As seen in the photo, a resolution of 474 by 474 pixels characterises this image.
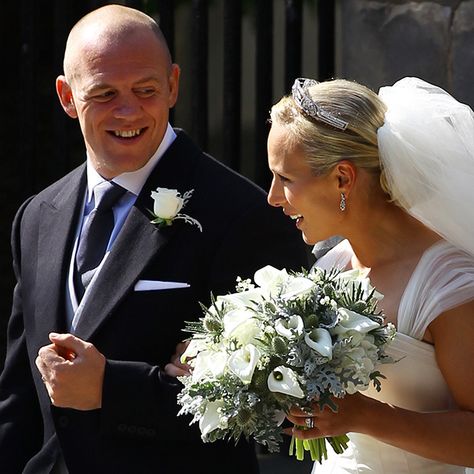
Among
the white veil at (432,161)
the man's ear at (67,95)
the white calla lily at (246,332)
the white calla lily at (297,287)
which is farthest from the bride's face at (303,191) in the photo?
the man's ear at (67,95)

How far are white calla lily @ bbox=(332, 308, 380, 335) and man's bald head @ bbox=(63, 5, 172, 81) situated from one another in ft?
3.86

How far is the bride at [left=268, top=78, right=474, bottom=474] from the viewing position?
317cm

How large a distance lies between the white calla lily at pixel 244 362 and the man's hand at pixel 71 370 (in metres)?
0.58

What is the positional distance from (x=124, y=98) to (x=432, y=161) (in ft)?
3.02

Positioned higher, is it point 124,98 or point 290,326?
point 124,98

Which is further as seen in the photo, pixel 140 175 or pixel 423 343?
pixel 140 175

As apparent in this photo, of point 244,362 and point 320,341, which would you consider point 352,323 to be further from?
point 244,362

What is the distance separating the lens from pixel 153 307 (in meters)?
3.64

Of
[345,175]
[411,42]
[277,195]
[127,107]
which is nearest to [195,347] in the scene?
[277,195]

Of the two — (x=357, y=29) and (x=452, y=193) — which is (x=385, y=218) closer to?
(x=452, y=193)

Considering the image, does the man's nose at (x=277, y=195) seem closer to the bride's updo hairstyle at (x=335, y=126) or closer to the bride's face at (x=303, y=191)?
the bride's face at (x=303, y=191)

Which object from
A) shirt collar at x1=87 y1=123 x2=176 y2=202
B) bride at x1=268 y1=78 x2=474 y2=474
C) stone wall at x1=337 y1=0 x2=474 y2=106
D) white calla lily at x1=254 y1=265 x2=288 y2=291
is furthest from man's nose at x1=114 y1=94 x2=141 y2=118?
stone wall at x1=337 y1=0 x2=474 y2=106

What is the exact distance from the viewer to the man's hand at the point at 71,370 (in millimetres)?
3463

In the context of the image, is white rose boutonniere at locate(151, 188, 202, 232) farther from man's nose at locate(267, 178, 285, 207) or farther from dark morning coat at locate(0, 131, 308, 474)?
man's nose at locate(267, 178, 285, 207)
